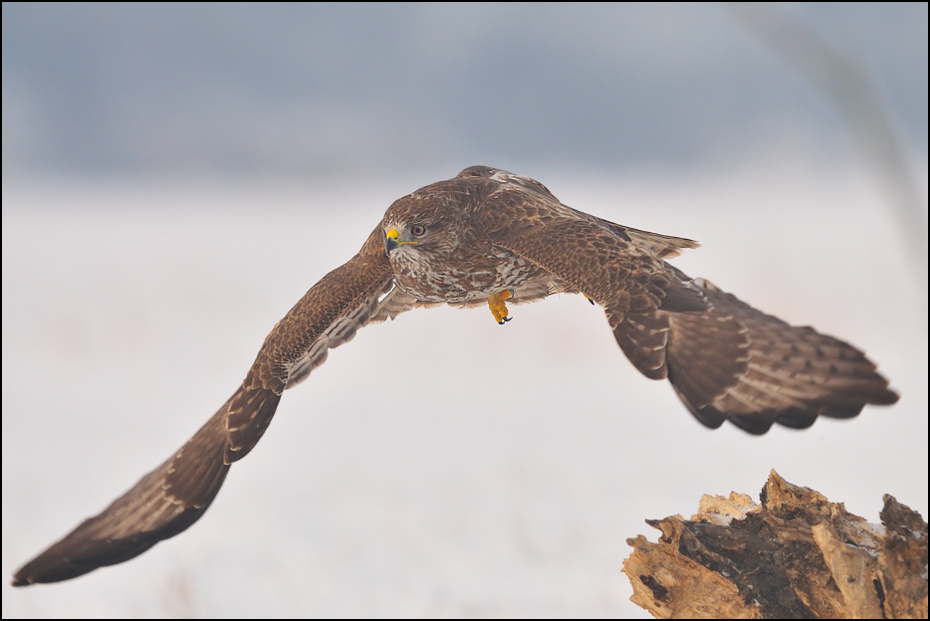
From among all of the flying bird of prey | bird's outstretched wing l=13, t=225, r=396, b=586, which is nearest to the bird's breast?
the flying bird of prey

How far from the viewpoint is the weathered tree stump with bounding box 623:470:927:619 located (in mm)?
4285

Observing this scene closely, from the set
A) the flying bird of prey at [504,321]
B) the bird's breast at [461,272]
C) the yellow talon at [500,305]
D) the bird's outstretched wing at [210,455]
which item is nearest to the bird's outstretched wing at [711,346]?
the flying bird of prey at [504,321]

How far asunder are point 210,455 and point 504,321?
2778 millimetres

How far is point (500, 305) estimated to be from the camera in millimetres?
6996

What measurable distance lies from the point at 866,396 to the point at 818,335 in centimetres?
44

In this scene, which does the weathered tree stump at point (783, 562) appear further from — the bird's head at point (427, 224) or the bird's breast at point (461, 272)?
the bird's head at point (427, 224)

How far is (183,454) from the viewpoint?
20.0 ft

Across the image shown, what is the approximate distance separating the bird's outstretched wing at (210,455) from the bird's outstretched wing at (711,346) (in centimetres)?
185

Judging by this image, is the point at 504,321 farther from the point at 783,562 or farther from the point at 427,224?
the point at 783,562

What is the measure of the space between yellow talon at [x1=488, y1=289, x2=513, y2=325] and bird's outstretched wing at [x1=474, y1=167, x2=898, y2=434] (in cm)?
155

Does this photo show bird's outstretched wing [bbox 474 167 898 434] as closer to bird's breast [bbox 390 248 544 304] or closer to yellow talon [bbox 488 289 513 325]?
bird's breast [bbox 390 248 544 304]

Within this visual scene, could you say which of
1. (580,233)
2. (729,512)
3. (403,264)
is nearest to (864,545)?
(729,512)

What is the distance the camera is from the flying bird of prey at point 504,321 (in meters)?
4.34

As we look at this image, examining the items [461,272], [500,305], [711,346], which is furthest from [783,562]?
[500,305]
